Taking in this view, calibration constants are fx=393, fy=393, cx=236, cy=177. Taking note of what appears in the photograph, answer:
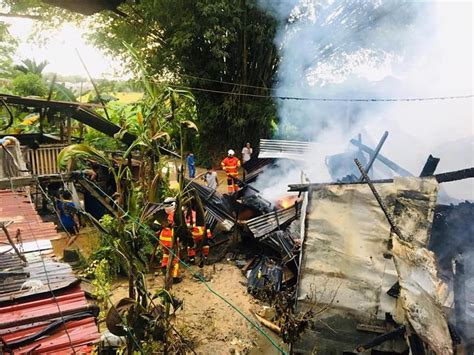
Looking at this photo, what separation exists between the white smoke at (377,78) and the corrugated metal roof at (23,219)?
275 inches

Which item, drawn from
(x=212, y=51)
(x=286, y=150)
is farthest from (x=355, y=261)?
(x=212, y=51)

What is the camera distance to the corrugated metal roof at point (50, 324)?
3.14m

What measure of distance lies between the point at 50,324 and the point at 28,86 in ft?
54.5

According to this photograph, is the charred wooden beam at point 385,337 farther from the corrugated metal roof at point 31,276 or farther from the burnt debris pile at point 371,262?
the corrugated metal roof at point 31,276

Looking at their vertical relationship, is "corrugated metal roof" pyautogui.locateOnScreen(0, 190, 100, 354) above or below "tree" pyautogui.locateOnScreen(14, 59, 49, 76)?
below

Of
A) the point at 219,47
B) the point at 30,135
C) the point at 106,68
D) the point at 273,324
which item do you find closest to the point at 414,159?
the point at 273,324

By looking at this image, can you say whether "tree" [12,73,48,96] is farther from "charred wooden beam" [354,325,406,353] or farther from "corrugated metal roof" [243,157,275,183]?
"charred wooden beam" [354,325,406,353]

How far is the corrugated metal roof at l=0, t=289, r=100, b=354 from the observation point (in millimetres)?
3143

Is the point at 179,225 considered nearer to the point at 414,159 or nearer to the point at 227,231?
the point at 227,231

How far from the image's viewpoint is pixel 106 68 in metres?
20.6

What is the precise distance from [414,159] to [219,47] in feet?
30.9

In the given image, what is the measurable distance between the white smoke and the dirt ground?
10.9 ft

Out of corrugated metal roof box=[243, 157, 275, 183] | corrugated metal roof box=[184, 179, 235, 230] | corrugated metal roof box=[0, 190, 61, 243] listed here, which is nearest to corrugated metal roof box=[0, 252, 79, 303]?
corrugated metal roof box=[0, 190, 61, 243]

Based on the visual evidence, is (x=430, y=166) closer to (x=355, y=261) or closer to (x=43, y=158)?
(x=355, y=261)
